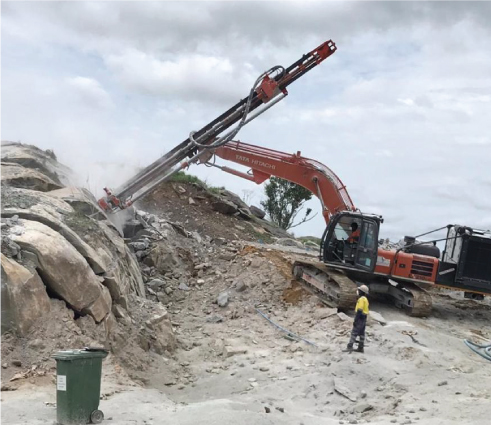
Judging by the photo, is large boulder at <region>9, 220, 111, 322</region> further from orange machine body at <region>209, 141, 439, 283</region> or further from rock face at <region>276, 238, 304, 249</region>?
rock face at <region>276, 238, 304, 249</region>

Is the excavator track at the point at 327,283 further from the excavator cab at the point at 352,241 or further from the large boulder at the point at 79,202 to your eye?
the large boulder at the point at 79,202

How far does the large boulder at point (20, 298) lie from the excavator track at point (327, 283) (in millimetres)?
6337

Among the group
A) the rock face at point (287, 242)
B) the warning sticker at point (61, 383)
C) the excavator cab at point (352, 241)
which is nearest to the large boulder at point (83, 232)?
the warning sticker at point (61, 383)

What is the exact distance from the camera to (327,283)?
45.6 feet

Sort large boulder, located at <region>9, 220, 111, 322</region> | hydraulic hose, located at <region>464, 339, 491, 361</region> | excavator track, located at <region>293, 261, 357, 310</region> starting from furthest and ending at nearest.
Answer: excavator track, located at <region>293, 261, 357, 310</region>, hydraulic hose, located at <region>464, 339, 491, 361</region>, large boulder, located at <region>9, 220, 111, 322</region>

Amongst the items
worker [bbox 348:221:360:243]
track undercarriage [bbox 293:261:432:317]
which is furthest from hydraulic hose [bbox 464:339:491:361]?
worker [bbox 348:221:360:243]

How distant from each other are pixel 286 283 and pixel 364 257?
2159 millimetres

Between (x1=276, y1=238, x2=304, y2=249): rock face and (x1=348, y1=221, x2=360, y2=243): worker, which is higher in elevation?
(x1=348, y1=221, x2=360, y2=243): worker

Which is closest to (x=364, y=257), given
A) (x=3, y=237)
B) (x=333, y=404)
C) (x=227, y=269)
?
(x=227, y=269)

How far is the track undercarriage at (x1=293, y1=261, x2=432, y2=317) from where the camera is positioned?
13.1 metres

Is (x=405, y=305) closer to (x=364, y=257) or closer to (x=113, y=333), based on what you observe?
(x=364, y=257)

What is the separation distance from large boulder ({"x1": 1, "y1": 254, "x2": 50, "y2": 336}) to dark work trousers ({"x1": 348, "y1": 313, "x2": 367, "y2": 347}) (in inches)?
209

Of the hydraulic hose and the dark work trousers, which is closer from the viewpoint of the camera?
the dark work trousers

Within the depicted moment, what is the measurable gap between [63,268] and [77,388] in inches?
120
